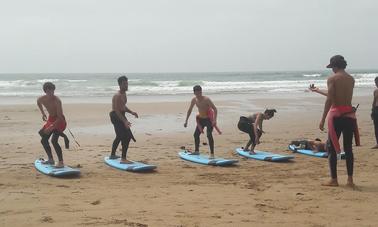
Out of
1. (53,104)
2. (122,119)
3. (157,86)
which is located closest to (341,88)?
(122,119)

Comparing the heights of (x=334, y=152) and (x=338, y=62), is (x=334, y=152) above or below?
below

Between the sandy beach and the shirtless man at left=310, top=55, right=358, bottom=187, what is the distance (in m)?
0.50

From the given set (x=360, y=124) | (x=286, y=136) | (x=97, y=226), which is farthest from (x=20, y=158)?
(x=360, y=124)

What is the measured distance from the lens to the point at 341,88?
247 inches

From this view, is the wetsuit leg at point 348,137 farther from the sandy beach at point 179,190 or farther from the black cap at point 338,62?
the black cap at point 338,62

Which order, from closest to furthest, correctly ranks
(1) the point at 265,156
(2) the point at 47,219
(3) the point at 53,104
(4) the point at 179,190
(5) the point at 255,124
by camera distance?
(2) the point at 47,219
(4) the point at 179,190
(3) the point at 53,104
(1) the point at 265,156
(5) the point at 255,124

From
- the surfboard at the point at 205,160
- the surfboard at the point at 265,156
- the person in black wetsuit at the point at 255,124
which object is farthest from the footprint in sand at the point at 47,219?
the person in black wetsuit at the point at 255,124

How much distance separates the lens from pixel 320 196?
5.80 meters

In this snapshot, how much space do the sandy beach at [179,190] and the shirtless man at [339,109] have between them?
50 cm

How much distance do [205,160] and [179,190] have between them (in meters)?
2.54

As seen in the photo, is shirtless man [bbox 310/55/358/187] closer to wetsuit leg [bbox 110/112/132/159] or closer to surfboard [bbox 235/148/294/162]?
surfboard [bbox 235/148/294/162]

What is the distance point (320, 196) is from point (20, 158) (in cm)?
601

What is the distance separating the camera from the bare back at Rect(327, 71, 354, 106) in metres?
6.28

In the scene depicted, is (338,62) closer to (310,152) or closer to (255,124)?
(255,124)
